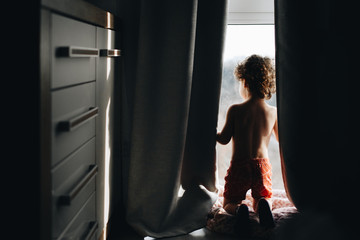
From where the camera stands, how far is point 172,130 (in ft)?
5.99

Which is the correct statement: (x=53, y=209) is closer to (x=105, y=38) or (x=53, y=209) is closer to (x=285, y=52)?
(x=105, y=38)

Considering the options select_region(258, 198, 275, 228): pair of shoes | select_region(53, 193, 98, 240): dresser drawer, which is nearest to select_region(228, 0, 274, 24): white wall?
select_region(258, 198, 275, 228): pair of shoes

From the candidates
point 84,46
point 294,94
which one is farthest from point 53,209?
point 294,94

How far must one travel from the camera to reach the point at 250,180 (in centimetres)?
195

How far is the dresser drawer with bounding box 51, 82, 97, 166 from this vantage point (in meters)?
1.05

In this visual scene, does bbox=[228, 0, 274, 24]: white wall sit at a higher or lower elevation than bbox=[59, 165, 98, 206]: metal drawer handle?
higher

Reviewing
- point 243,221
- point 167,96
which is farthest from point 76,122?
point 243,221

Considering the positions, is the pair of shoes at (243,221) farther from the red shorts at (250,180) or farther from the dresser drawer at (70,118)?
the dresser drawer at (70,118)

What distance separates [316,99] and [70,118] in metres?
1.10

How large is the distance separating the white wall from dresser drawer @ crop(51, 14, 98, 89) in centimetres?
87

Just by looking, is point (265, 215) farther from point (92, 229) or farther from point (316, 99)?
point (92, 229)

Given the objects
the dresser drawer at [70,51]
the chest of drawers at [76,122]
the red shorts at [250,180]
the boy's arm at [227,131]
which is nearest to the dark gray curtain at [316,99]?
the red shorts at [250,180]

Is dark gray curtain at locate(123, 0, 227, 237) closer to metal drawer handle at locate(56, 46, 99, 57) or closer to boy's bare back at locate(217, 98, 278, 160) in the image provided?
boy's bare back at locate(217, 98, 278, 160)

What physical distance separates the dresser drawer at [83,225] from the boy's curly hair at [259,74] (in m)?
0.89
